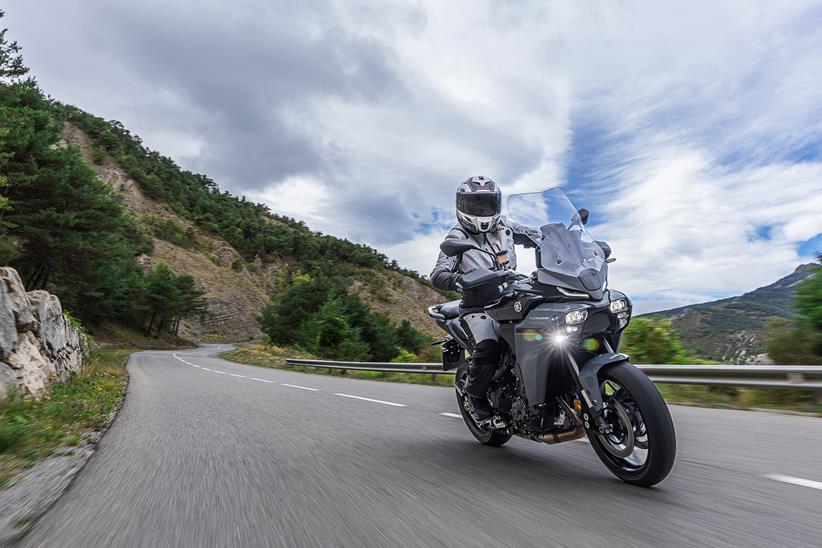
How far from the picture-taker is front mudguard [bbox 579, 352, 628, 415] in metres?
2.99

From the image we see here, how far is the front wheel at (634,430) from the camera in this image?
2.76 m

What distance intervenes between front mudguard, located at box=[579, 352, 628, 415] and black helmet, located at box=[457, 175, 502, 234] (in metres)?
1.58

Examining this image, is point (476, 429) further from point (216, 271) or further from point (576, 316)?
point (216, 271)

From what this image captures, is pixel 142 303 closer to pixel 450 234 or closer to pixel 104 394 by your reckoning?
pixel 104 394

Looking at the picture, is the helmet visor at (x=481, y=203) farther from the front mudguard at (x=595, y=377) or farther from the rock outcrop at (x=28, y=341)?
the rock outcrop at (x=28, y=341)

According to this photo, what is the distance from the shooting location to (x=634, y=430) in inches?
116

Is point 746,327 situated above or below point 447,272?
above

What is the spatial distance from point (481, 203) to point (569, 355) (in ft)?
5.13

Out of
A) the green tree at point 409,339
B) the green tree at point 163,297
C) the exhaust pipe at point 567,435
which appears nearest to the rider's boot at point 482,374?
the exhaust pipe at point 567,435

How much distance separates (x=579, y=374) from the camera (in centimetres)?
309

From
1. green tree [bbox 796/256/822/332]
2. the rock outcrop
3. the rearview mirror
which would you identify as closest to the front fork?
the rearview mirror

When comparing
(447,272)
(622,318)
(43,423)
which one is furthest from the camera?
(43,423)

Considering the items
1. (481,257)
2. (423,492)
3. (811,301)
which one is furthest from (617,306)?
(811,301)

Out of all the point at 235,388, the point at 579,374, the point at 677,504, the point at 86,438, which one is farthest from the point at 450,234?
the point at 235,388
